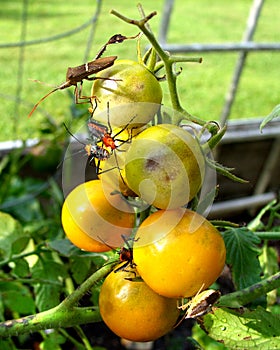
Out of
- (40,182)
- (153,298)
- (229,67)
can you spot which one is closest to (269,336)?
(153,298)

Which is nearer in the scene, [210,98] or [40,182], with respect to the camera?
[40,182]

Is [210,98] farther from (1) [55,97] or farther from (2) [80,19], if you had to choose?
(2) [80,19]

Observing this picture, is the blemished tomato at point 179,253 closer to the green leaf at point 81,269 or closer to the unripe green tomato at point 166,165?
the unripe green tomato at point 166,165

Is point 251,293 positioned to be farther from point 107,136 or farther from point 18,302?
point 18,302

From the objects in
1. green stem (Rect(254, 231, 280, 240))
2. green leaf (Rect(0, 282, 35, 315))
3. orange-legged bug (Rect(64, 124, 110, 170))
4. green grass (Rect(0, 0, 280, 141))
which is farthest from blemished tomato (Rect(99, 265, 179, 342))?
green grass (Rect(0, 0, 280, 141))

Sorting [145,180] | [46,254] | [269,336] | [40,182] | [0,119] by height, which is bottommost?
[0,119]

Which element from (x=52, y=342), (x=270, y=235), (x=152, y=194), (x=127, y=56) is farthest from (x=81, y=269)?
(x=127, y=56)
